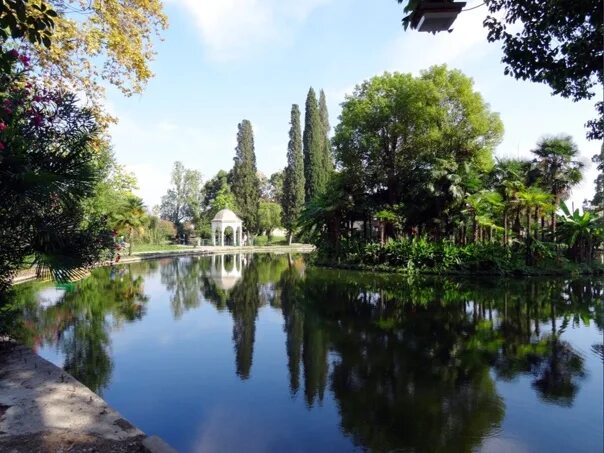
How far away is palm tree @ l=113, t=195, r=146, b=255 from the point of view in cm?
2897

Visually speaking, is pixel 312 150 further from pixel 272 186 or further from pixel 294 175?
pixel 272 186

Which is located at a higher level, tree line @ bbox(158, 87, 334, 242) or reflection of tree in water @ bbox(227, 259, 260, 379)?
tree line @ bbox(158, 87, 334, 242)

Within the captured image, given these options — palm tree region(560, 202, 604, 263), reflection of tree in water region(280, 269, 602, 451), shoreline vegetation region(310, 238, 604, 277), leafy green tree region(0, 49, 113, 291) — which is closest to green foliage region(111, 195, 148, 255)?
shoreline vegetation region(310, 238, 604, 277)

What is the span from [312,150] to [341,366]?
35.4 metres

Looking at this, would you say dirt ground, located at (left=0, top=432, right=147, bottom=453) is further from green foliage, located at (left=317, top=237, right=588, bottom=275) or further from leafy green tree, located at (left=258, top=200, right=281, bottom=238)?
leafy green tree, located at (left=258, top=200, right=281, bottom=238)

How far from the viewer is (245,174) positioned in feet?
149

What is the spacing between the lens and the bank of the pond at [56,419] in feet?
12.9

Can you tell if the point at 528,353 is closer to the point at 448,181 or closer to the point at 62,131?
the point at 62,131

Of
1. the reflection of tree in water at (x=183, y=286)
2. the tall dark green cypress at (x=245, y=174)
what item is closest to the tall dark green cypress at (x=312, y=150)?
the tall dark green cypress at (x=245, y=174)

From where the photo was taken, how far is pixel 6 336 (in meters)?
7.55

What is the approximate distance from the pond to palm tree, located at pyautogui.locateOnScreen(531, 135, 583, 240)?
328 inches

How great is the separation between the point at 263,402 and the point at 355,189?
20.0 metres

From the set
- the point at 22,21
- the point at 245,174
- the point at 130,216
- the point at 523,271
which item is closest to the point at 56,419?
the point at 22,21

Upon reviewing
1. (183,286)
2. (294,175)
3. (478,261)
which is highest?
(294,175)
